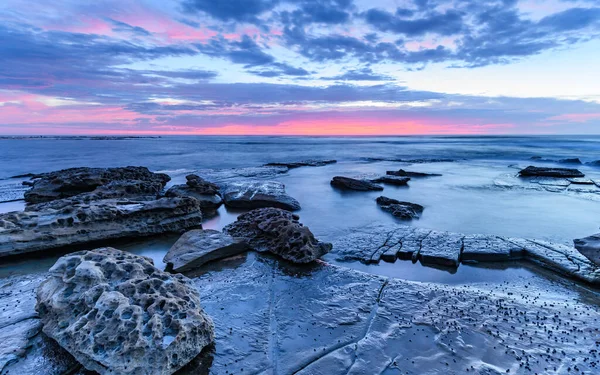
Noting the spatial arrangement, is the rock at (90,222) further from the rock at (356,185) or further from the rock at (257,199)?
the rock at (356,185)

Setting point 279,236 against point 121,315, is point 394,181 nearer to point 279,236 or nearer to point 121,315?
point 279,236

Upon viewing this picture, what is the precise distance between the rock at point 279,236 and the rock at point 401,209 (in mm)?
4080

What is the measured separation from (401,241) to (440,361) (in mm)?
4244

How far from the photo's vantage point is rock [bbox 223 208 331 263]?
6816mm

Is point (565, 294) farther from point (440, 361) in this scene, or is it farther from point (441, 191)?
point (441, 191)

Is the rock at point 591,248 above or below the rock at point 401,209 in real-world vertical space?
above

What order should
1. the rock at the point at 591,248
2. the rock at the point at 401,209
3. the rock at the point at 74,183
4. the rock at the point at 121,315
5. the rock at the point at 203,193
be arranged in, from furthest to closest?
the rock at the point at 74,183, the rock at the point at 203,193, the rock at the point at 401,209, the rock at the point at 591,248, the rock at the point at 121,315

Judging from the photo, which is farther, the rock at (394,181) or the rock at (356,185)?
the rock at (394,181)

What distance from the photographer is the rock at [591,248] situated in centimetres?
582

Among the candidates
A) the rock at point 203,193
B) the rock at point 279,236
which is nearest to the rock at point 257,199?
Result: the rock at point 203,193

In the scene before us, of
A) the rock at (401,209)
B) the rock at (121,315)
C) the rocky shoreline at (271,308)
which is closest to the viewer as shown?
the rock at (121,315)

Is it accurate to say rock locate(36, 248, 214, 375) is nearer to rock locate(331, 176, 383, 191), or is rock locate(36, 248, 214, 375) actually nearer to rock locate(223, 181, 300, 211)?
rock locate(223, 181, 300, 211)

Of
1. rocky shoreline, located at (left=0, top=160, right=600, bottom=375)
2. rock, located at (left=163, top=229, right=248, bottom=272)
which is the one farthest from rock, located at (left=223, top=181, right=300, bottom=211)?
rock, located at (left=163, top=229, right=248, bottom=272)

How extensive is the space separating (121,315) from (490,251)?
719 cm
